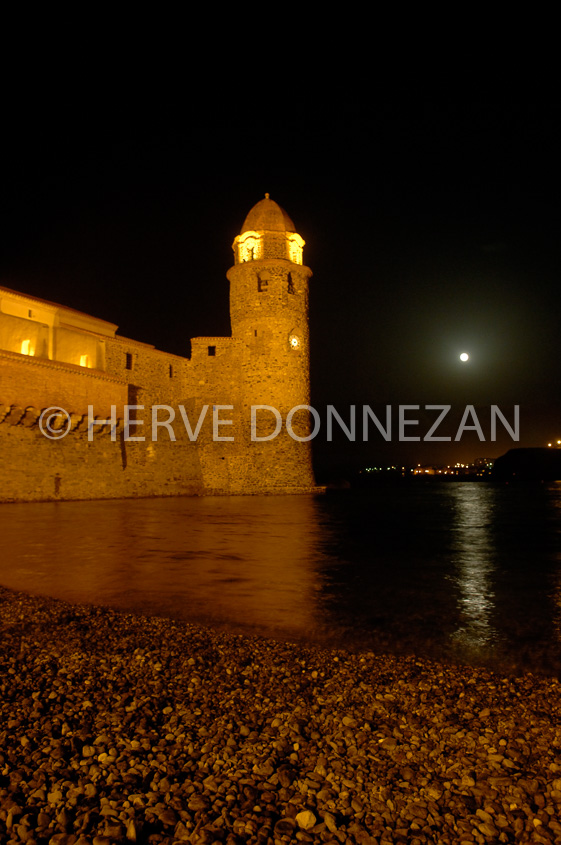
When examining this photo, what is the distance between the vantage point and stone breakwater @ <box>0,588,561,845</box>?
1.63m

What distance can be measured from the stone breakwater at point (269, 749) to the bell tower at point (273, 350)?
22.9m

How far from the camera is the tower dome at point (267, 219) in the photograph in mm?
27172

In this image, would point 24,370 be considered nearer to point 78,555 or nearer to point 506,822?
point 78,555

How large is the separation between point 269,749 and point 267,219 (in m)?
28.0

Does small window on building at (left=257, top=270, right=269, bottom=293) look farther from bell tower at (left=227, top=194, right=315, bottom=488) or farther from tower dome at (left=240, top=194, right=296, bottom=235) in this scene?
tower dome at (left=240, top=194, right=296, bottom=235)

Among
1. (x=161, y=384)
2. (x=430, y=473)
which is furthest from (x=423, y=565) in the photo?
(x=430, y=473)

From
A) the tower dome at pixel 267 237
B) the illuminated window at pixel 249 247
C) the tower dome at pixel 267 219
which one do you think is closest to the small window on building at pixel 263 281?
the tower dome at pixel 267 237

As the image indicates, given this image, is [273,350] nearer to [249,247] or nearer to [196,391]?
[196,391]

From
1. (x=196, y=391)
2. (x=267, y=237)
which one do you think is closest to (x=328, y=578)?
(x=196, y=391)

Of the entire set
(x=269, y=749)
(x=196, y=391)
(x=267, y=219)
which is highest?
(x=267, y=219)

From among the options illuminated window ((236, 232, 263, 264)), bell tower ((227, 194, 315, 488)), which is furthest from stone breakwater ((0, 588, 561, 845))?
illuminated window ((236, 232, 263, 264))

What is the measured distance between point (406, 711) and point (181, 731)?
1.03 meters

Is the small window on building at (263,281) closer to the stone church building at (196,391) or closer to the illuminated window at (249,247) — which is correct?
the stone church building at (196,391)

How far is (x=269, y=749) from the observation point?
6.75ft
